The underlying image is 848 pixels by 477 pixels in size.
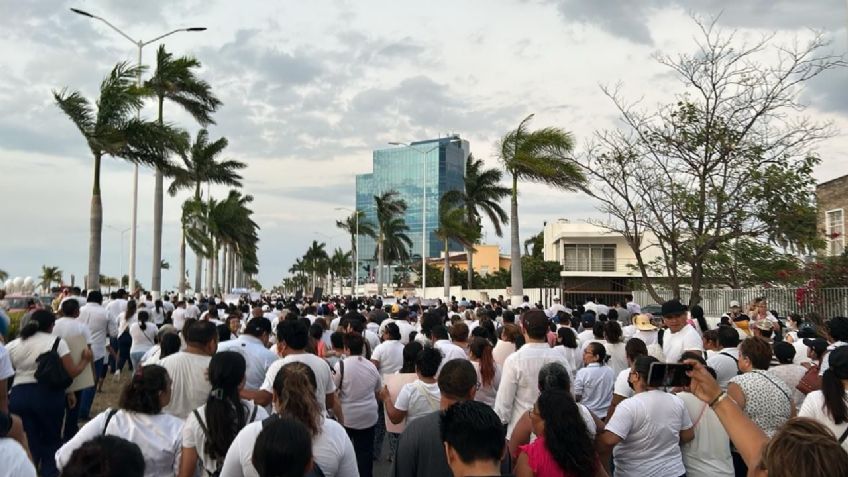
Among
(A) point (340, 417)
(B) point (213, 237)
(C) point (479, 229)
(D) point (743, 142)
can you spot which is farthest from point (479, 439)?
(B) point (213, 237)

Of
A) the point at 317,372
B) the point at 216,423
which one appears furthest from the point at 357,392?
the point at 216,423

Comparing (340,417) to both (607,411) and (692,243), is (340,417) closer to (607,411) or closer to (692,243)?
(607,411)

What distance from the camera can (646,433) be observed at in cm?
510

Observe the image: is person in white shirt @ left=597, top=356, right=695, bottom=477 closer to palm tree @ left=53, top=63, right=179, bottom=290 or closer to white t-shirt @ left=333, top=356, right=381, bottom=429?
white t-shirt @ left=333, top=356, right=381, bottom=429

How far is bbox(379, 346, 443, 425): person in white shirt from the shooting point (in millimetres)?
5949

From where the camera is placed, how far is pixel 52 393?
710 cm

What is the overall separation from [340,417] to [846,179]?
27.0m

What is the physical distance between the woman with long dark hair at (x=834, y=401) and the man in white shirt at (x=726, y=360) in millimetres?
2253

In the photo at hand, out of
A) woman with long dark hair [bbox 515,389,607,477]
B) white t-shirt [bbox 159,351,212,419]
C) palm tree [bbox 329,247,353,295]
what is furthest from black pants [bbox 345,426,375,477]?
palm tree [bbox 329,247,353,295]

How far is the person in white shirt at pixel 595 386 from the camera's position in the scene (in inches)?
287

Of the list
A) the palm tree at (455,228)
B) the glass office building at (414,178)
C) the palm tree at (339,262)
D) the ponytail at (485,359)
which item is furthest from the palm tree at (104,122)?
the glass office building at (414,178)

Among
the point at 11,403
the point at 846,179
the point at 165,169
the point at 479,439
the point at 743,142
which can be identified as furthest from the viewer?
the point at 846,179

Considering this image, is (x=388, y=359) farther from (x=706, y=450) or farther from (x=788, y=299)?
(x=788, y=299)

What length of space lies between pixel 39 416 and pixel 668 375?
5.86 meters
